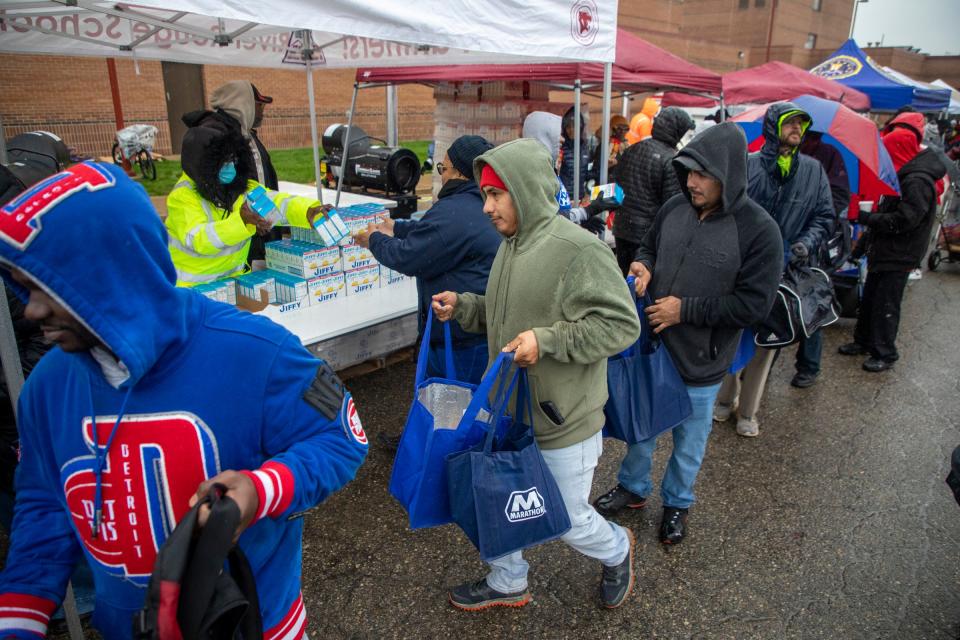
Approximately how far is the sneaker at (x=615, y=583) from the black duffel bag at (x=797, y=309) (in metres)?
1.48

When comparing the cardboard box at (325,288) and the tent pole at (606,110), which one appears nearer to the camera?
the cardboard box at (325,288)

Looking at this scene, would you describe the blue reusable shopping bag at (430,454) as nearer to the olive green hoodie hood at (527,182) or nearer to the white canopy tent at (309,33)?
the olive green hoodie hood at (527,182)

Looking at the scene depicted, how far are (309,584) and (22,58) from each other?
2090 cm

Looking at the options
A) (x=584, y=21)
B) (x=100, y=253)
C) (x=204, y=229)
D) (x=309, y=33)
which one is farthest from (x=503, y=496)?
(x=309, y=33)

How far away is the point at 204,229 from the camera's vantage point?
311 centimetres

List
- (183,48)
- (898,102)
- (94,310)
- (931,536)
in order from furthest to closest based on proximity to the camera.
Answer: (898,102) → (183,48) → (931,536) → (94,310)

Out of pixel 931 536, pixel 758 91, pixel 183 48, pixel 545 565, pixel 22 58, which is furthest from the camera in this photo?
pixel 22 58

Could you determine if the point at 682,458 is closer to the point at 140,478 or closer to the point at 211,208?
the point at 140,478

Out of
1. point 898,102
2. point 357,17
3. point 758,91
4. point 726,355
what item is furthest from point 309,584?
point 898,102

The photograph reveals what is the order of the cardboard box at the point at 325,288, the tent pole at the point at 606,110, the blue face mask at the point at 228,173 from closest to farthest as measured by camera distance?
1. the blue face mask at the point at 228,173
2. the cardboard box at the point at 325,288
3. the tent pole at the point at 606,110

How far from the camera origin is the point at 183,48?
5.40 meters

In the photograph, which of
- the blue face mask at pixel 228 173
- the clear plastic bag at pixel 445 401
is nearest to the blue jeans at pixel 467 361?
the clear plastic bag at pixel 445 401

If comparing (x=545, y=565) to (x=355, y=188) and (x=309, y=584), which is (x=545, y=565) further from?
(x=355, y=188)

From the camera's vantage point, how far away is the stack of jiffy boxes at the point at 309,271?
3.60 metres
